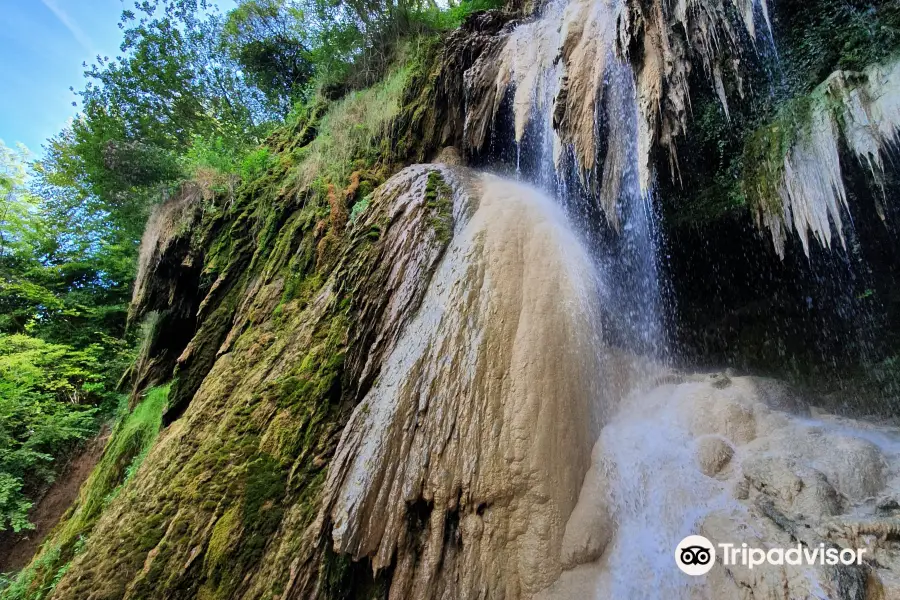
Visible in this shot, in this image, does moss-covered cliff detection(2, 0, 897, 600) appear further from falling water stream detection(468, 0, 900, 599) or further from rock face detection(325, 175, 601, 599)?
falling water stream detection(468, 0, 900, 599)

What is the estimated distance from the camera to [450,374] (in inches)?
148

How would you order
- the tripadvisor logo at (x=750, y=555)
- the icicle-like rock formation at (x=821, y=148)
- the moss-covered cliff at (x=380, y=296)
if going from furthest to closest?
the moss-covered cliff at (x=380, y=296), the icicle-like rock formation at (x=821, y=148), the tripadvisor logo at (x=750, y=555)

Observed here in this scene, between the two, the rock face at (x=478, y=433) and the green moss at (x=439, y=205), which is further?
the green moss at (x=439, y=205)

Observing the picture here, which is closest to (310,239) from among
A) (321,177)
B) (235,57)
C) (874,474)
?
(321,177)

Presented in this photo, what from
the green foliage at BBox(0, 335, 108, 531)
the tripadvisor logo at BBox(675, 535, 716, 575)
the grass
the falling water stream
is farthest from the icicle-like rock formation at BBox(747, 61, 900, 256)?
the green foliage at BBox(0, 335, 108, 531)

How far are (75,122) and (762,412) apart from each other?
1845 cm

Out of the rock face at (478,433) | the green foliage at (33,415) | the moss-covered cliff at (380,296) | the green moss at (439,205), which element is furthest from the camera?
the green foliage at (33,415)

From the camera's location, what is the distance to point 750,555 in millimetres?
2555

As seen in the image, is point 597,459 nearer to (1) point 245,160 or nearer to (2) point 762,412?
(2) point 762,412

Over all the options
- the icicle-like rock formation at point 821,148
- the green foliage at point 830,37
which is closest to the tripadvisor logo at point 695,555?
the icicle-like rock formation at point 821,148

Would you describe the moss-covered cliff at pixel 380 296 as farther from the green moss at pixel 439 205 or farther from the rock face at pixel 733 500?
the rock face at pixel 733 500

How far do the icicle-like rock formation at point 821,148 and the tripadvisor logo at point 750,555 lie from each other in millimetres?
2842

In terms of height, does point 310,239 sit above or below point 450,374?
above

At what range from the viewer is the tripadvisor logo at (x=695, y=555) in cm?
271
